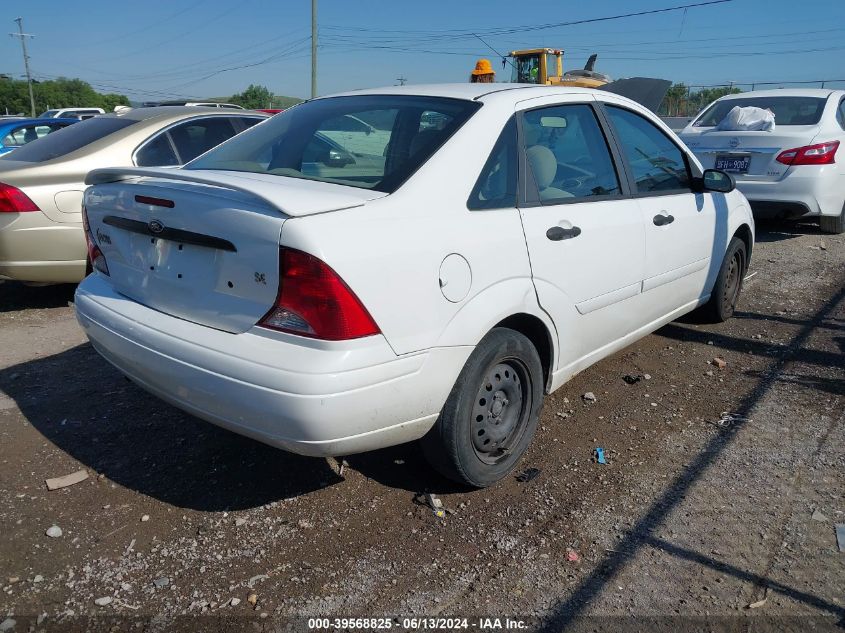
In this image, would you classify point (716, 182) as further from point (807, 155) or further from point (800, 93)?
point (800, 93)

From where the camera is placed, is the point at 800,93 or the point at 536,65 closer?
the point at 800,93

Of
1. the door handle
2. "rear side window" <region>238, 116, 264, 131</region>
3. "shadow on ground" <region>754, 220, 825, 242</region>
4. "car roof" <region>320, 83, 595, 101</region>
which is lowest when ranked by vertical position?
"shadow on ground" <region>754, 220, 825, 242</region>

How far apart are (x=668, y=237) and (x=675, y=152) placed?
2.31ft

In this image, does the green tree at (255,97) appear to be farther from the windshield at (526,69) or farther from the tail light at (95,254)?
the tail light at (95,254)

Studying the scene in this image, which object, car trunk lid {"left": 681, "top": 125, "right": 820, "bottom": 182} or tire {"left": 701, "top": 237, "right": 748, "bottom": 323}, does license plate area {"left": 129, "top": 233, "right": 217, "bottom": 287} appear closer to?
tire {"left": 701, "top": 237, "right": 748, "bottom": 323}

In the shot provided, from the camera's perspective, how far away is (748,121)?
8.80m

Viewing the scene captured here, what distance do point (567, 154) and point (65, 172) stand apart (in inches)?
156

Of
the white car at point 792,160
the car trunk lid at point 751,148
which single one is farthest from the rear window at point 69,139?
the white car at point 792,160

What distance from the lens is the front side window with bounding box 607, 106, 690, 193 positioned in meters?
4.00

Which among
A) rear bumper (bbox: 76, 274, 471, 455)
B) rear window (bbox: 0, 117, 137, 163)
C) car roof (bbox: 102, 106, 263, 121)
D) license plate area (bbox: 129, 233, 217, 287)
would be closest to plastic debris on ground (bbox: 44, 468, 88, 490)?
rear bumper (bbox: 76, 274, 471, 455)

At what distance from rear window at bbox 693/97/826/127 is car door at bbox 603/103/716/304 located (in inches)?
197

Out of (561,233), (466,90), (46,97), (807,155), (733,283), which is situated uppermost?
(466,90)

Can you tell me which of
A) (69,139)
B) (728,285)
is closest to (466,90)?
(728,285)

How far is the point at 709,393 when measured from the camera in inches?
170
